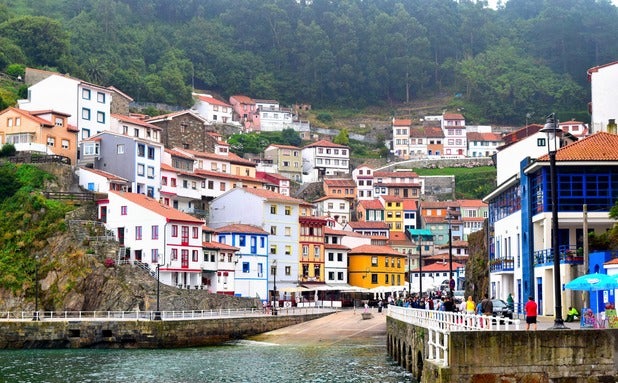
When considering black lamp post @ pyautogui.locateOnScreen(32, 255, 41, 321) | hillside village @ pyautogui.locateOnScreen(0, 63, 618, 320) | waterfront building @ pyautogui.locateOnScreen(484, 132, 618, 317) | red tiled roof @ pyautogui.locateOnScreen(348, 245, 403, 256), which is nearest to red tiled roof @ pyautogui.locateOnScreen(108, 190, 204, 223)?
hillside village @ pyautogui.locateOnScreen(0, 63, 618, 320)

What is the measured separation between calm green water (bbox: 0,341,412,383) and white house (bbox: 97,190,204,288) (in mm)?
16346

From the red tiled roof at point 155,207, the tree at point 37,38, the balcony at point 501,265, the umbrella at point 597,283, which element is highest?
the tree at point 37,38

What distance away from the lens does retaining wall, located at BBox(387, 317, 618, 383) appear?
29062 millimetres

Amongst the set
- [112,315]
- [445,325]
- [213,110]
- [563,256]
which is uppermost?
[213,110]

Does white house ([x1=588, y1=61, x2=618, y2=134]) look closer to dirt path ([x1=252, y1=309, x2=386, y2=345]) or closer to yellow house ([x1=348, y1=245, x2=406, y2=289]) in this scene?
dirt path ([x1=252, y1=309, x2=386, y2=345])

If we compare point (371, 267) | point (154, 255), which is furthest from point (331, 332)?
point (371, 267)

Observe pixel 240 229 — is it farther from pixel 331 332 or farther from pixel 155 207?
pixel 331 332

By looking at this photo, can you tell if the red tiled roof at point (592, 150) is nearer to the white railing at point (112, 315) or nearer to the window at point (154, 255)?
the white railing at point (112, 315)

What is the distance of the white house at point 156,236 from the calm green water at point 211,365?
53.6 feet

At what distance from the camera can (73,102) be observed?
104438 millimetres

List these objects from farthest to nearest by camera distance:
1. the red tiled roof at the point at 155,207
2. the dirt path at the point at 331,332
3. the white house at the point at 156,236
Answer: the red tiled roof at the point at 155,207 < the white house at the point at 156,236 < the dirt path at the point at 331,332

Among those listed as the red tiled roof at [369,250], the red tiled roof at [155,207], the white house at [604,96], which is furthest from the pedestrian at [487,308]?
the red tiled roof at [369,250]

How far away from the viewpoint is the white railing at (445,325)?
3009 centimetres

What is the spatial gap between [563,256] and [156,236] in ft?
133
